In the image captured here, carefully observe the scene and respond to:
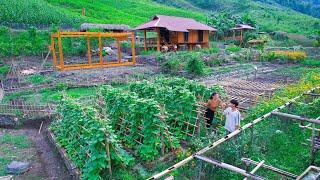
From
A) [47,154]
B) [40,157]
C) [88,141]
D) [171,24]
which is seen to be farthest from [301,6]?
[88,141]

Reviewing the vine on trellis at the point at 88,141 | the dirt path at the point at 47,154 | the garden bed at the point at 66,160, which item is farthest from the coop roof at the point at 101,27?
the vine on trellis at the point at 88,141

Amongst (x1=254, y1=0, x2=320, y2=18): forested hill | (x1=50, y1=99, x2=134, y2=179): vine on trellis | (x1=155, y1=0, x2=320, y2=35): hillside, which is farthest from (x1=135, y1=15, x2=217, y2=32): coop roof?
(x1=254, y1=0, x2=320, y2=18): forested hill

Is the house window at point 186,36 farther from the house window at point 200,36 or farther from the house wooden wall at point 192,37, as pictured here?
the house window at point 200,36

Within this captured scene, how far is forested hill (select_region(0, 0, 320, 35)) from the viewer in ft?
112

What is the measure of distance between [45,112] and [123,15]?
43.4 metres

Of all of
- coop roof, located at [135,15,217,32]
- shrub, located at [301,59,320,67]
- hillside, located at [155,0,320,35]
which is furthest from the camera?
hillside, located at [155,0,320,35]

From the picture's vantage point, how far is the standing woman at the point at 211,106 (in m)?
8.59

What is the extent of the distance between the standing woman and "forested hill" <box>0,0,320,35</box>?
2954 centimetres

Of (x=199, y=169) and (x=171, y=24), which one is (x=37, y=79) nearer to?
(x=199, y=169)

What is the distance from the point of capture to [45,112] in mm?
11180

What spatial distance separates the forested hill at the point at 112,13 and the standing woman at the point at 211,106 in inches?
1163

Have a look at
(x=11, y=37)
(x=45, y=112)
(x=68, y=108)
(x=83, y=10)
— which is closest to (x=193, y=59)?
(x=45, y=112)

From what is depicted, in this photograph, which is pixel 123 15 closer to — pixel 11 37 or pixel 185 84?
pixel 11 37

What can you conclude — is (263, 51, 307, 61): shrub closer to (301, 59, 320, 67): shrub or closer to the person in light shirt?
(301, 59, 320, 67): shrub
